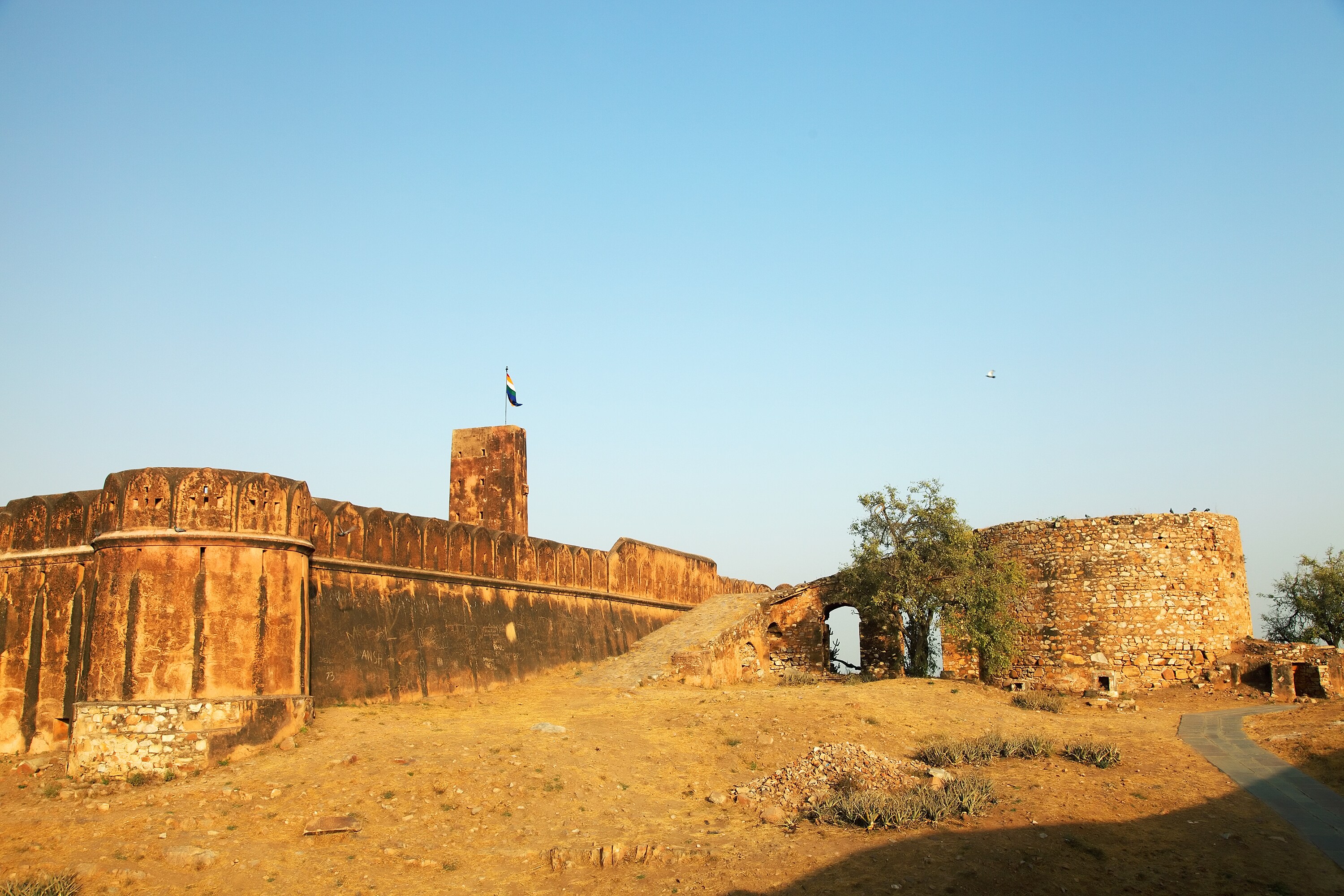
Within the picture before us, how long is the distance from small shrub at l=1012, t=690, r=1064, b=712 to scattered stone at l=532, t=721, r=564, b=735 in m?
8.91

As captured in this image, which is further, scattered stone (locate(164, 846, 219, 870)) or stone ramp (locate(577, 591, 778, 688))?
stone ramp (locate(577, 591, 778, 688))

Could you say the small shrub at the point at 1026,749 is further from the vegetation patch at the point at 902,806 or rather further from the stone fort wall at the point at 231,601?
the stone fort wall at the point at 231,601

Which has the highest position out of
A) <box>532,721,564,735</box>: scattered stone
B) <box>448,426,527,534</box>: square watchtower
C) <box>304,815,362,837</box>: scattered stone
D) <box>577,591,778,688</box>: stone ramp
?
<box>448,426,527,534</box>: square watchtower

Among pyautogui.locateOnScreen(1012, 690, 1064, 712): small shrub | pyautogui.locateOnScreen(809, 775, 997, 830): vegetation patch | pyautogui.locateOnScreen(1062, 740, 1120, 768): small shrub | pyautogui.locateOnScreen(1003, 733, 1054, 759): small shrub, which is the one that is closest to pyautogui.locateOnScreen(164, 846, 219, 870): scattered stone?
pyautogui.locateOnScreen(809, 775, 997, 830): vegetation patch

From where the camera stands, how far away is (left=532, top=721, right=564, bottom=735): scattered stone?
14.2 metres

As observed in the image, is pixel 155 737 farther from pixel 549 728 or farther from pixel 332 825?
pixel 549 728

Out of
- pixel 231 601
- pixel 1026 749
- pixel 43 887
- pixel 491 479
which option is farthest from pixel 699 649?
pixel 43 887

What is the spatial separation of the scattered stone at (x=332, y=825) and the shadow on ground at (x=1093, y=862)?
13.6 ft

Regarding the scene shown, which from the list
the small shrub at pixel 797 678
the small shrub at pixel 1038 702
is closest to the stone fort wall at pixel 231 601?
the small shrub at pixel 797 678

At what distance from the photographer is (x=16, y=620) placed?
1453cm

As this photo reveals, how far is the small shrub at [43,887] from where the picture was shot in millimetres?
8719

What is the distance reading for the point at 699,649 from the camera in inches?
859

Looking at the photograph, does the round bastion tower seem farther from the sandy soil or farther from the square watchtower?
the sandy soil

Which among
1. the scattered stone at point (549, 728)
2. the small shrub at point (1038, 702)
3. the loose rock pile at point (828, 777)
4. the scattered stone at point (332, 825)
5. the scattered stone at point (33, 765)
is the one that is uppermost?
the scattered stone at point (549, 728)
